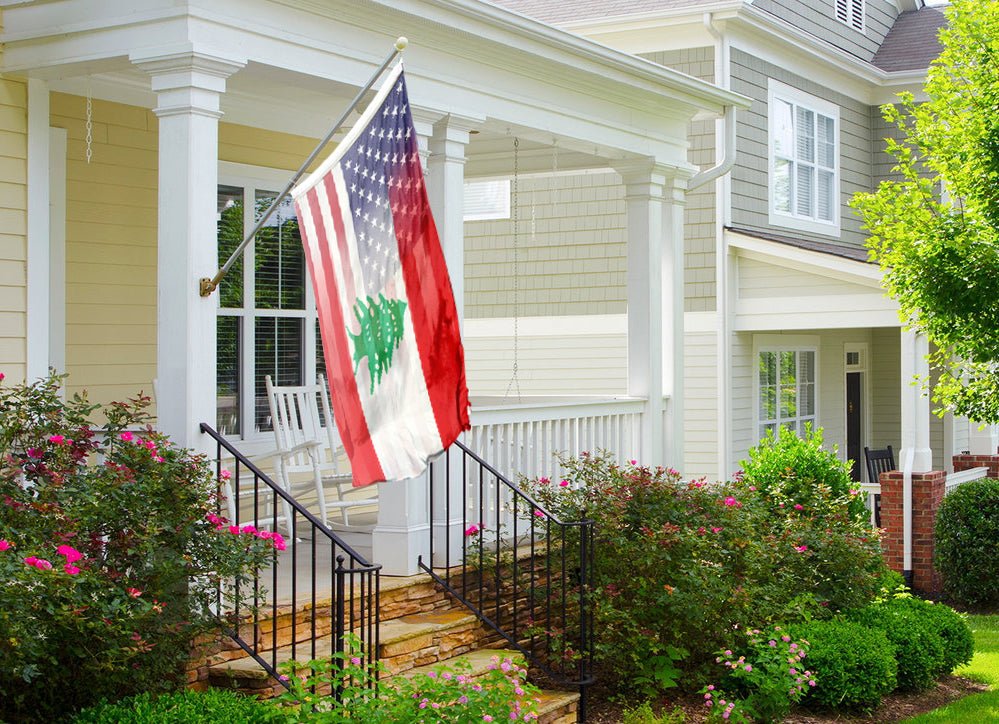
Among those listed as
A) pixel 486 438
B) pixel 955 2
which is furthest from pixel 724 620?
pixel 955 2

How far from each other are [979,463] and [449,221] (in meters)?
8.93

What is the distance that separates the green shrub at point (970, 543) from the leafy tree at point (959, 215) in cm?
164

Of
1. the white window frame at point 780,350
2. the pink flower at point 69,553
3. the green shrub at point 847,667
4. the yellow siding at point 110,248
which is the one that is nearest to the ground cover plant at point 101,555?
the pink flower at point 69,553

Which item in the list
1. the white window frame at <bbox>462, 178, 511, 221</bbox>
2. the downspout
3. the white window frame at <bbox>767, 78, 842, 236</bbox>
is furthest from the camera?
the white window frame at <bbox>462, 178, 511, 221</bbox>

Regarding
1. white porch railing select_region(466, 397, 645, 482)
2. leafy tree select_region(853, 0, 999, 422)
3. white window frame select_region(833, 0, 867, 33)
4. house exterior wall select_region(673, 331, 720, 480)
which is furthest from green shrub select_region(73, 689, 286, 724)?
white window frame select_region(833, 0, 867, 33)

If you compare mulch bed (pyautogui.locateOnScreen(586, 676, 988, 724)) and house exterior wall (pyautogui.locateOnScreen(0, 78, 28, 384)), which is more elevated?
house exterior wall (pyautogui.locateOnScreen(0, 78, 28, 384))

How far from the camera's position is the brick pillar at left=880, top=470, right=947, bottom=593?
41.6 ft

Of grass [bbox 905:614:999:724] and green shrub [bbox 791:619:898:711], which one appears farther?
grass [bbox 905:614:999:724]

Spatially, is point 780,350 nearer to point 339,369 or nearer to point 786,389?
point 786,389

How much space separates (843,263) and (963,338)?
317 cm

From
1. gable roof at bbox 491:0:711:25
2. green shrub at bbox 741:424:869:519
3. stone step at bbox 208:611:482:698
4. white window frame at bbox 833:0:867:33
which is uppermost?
white window frame at bbox 833:0:867:33

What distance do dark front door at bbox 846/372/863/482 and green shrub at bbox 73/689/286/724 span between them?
47.4 feet

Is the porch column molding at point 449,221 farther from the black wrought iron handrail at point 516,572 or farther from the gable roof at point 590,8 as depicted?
the gable roof at point 590,8

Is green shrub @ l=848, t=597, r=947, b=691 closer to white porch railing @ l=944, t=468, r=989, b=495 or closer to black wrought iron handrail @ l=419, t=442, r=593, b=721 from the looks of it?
black wrought iron handrail @ l=419, t=442, r=593, b=721
